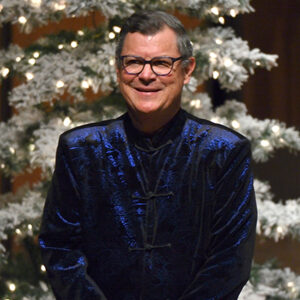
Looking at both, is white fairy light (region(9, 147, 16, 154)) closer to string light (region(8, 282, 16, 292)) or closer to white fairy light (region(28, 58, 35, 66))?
white fairy light (region(28, 58, 35, 66))

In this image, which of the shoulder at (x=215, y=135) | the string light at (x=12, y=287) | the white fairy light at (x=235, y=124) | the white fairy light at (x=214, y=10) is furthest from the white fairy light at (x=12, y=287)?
the shoulder at (x=215, y=135)

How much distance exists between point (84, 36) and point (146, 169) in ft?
5.10

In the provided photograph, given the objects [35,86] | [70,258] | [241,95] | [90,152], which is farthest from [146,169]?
[241,95]

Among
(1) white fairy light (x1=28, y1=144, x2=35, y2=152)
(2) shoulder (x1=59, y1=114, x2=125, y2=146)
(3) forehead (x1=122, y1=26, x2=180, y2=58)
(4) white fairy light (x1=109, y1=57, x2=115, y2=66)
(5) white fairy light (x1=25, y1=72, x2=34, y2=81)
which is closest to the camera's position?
(3) forehead (x1=122, y1=26, x2=180, y2=58)

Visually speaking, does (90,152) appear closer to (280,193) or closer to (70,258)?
(70,258)

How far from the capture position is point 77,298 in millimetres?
1480

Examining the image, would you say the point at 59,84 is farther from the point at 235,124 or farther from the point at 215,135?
the point at 215,135

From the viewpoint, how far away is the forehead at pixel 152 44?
1.44m

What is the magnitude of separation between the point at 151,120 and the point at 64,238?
338mm

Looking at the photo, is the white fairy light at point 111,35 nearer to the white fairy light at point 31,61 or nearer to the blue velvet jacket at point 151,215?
the white fairy light at point 31,61

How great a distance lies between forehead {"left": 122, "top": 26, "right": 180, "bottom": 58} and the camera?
4.73 feet

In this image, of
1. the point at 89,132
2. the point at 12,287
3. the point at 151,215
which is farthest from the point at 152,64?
the point at 12,287

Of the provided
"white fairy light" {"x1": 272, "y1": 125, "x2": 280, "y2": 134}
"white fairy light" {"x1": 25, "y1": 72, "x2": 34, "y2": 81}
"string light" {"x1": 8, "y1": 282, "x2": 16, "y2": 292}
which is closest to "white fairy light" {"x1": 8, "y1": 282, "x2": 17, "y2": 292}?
"string light" {"x1": 8, "y1": 282, "x2": 16, "y2": 292}

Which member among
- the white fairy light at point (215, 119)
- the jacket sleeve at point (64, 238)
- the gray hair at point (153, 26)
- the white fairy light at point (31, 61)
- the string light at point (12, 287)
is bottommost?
the string light at point (12, 287)
